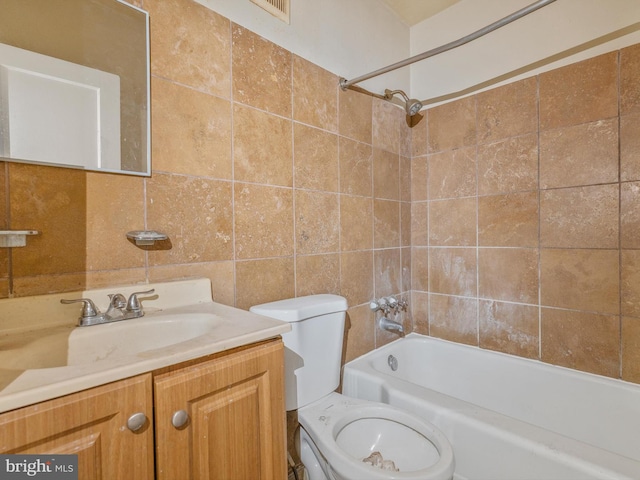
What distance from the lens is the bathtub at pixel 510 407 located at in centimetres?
95

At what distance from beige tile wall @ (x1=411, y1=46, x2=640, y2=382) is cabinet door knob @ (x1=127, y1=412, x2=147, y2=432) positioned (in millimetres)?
1839

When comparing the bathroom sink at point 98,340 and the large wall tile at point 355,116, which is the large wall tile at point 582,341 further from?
the bathroom sink at point 98,340

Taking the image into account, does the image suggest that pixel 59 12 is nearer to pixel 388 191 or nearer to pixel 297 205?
pixel 297 205

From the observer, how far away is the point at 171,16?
103 centimetres

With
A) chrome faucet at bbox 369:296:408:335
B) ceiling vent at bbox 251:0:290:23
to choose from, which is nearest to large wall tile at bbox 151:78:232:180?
ceiling vent at bbox 251:0:290:23

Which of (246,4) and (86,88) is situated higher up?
(246,4)

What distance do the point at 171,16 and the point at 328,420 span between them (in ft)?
5.00

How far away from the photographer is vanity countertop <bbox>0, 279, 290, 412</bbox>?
0.50m

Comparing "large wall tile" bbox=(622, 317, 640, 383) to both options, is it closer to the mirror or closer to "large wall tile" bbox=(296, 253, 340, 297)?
"large wall tile" bbox=(296, 253, 340, 297)

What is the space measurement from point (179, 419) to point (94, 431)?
141 millimetres

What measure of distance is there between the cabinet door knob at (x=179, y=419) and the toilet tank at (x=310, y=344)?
512 millimetres

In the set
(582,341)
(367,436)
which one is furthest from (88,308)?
(582,341)

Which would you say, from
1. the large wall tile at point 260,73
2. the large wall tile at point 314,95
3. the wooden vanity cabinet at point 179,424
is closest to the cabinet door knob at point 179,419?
the wooden vanity cabinet at point 179,424

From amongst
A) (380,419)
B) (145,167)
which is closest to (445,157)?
(380,419)
